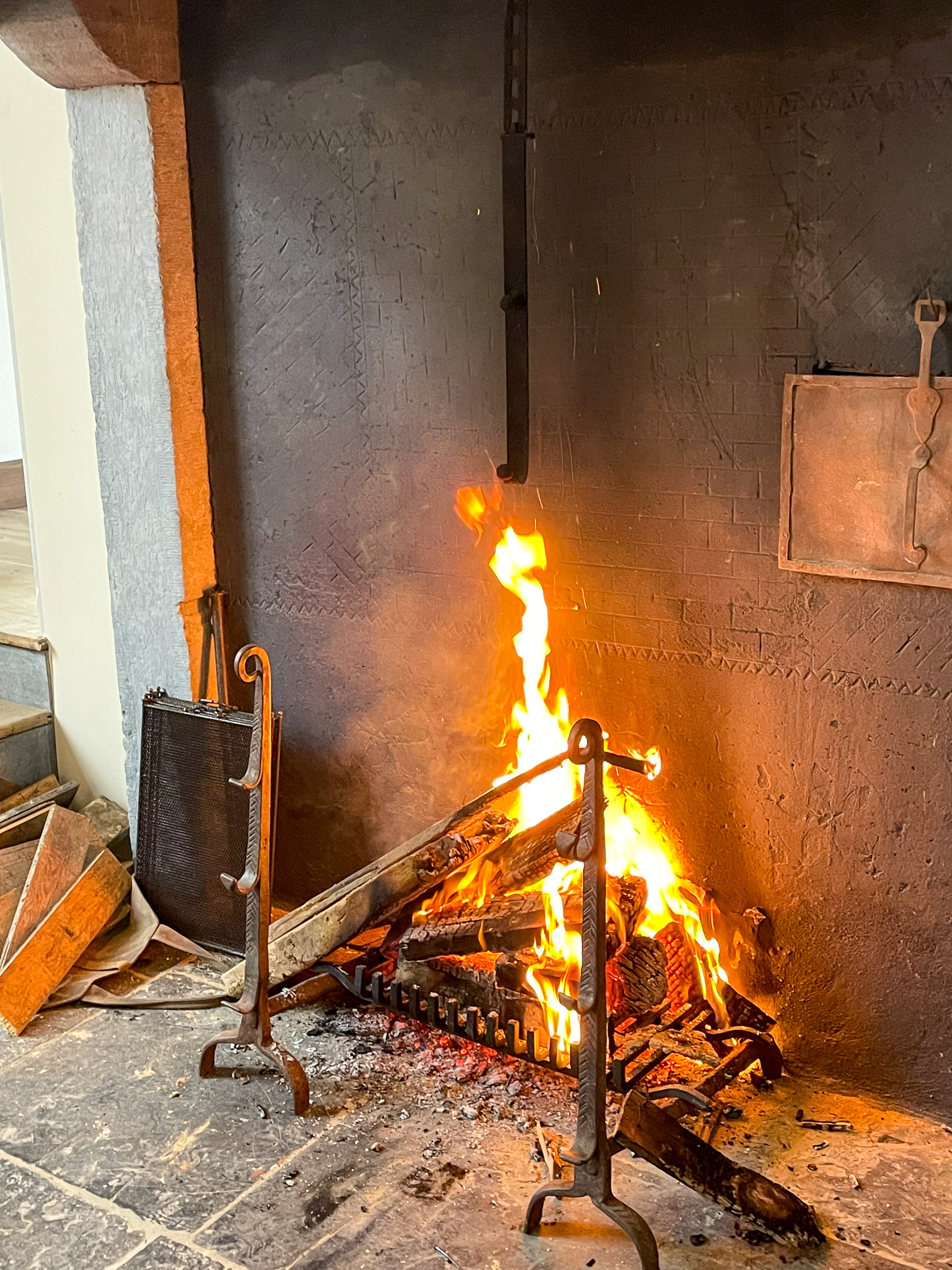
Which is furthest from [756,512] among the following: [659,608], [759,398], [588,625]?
[588,625]

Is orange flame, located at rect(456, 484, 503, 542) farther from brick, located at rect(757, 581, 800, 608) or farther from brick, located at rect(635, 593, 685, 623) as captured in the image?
brick, located at rect(757, 581, 800, 608)

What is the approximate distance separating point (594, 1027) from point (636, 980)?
0.80m

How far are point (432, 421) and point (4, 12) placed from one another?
1.87 m

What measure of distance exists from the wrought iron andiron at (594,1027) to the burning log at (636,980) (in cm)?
71

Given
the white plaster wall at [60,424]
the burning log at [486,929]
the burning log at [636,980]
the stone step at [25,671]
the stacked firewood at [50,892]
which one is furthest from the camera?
the stone step at [25,671]

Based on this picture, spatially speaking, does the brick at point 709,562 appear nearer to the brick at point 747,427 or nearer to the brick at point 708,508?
A: the brick at point 708,508

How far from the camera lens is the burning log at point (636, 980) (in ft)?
12.4

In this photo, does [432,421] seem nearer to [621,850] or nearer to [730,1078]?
[621,850]

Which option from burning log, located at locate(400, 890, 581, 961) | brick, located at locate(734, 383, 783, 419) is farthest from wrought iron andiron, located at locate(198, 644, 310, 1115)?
brick, located at locate(734, 383, 783, 419)

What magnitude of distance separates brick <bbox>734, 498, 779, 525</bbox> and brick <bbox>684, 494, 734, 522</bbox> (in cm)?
2

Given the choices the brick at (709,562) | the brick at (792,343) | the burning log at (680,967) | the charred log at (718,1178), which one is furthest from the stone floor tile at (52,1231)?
the brick at (792,343)

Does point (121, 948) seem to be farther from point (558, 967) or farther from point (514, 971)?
point (558, 967)

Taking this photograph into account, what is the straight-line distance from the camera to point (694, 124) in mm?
3484

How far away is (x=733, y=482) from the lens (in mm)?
3660
